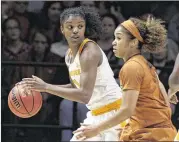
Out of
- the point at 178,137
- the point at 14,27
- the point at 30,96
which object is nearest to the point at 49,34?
the point at 14,27

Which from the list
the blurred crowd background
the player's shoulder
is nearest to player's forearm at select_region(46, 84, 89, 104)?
the player's shoulder

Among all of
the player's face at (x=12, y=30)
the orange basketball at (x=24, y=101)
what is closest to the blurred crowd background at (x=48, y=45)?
the player's face at (x=12, y=30)

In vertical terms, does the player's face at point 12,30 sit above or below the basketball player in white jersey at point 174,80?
above

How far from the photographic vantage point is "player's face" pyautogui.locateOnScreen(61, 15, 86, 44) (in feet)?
20.3

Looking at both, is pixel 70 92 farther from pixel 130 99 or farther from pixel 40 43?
pixel 40 43

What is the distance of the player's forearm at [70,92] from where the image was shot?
5.91 m

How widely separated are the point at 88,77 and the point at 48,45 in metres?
3.29

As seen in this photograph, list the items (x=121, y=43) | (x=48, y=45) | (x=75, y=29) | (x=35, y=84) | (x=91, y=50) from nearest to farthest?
(x=121, y=43)
(x=35, y=84)
(x=91, y=50)
(x=75, y=29)
(x=48, y=45)

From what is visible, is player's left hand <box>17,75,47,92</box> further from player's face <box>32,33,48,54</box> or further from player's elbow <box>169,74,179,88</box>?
player's face <box>32,33,48,54</box>

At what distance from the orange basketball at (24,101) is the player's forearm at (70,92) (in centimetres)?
58

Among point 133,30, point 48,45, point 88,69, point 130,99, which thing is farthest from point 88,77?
point 48,45

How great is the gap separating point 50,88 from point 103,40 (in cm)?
326

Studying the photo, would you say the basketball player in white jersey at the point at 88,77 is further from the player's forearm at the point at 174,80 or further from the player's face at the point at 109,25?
the player's face at the point at 109,25

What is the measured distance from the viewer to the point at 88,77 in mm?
5949
